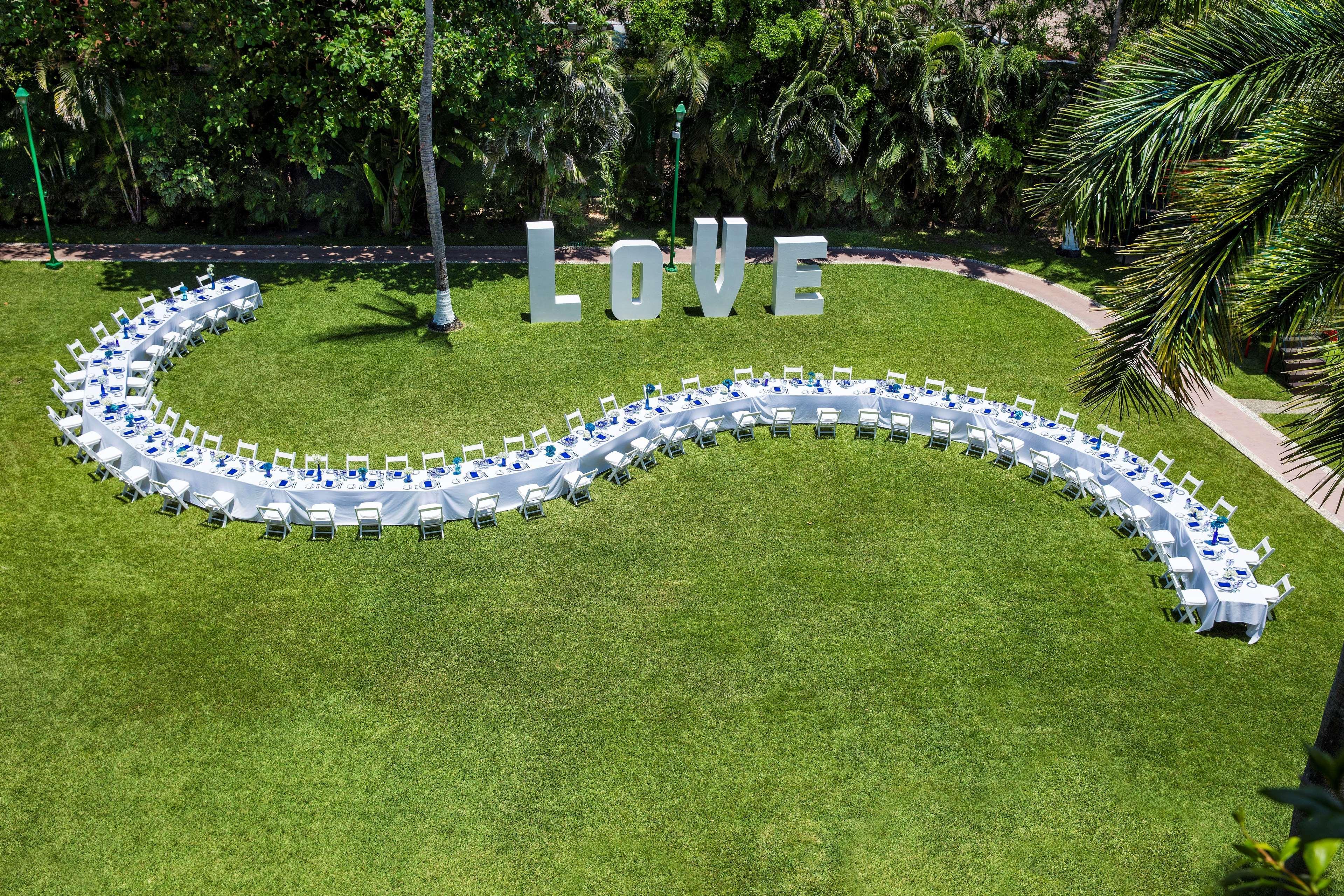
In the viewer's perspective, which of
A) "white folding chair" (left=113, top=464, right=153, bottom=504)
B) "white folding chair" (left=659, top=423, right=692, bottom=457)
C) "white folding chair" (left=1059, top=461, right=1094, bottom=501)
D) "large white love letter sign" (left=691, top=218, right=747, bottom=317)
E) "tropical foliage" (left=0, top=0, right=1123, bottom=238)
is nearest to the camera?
"white folding chair" (left=113, top=464, right=153, bottom=504)

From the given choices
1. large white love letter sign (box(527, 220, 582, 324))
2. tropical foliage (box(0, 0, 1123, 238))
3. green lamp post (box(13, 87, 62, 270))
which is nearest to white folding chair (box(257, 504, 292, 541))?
large white love letter sign (box(527, 220, 582, 324))

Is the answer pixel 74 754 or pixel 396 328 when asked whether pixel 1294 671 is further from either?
pixel 396 328

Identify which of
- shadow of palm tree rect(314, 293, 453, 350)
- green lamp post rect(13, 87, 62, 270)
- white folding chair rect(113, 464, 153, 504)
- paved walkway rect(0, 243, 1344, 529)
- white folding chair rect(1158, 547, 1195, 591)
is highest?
green lamp post rect(13, 87, 62, 270)

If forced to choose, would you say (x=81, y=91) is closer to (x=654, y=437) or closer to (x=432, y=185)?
(x=432, y=185)

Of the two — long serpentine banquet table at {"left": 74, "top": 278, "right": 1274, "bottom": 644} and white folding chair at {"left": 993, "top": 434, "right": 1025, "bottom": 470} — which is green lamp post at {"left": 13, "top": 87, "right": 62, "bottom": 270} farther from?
white folding chair at {"left": 993, "top": 434, "right": 1025, "bottom": 470}

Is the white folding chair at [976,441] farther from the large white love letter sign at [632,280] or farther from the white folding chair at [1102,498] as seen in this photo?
the large white love letter sign at [632,280]

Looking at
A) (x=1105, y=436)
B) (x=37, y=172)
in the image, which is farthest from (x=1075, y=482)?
(x=37, y=172)

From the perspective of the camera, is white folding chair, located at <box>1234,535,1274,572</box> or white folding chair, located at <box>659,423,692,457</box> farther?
white folding chair, located at <box>659,423,692,457</box>
